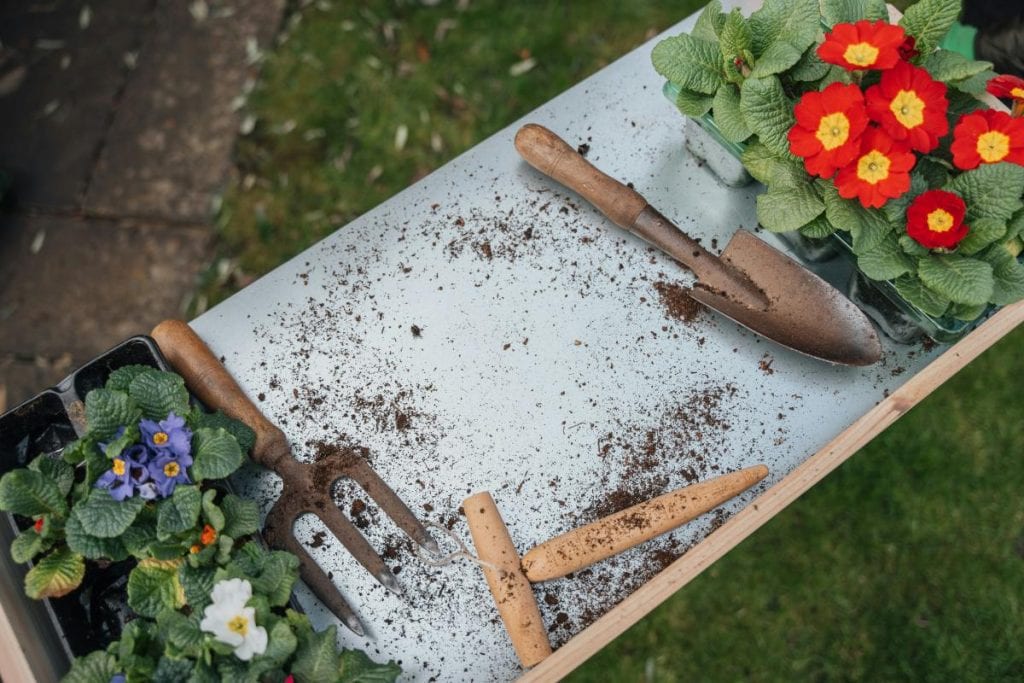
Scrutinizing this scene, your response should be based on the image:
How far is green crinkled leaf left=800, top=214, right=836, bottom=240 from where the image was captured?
1205 millimetres

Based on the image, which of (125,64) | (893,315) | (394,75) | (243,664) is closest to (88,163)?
(125,64)

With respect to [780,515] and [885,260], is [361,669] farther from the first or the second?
[780,515]

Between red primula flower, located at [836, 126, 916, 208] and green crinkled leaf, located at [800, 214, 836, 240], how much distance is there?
10 centimetres

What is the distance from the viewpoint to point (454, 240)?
146 centimetres

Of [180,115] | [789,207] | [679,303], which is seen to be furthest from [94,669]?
[180,115]

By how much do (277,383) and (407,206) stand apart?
392 mm

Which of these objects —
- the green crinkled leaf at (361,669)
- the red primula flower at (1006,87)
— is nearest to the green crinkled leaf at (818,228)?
the red primula flower at (1006,87)

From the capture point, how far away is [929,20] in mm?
1143

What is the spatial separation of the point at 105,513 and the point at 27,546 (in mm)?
127

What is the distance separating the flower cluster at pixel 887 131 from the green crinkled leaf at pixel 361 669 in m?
0.90

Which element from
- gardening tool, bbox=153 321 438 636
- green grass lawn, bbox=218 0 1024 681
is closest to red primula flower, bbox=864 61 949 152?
gardening tool, bbox=153 321 438 636

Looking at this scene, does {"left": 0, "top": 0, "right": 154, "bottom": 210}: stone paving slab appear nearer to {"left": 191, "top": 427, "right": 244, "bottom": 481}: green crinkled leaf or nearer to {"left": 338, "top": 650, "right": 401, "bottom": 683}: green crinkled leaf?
{"left": 191, "top": 427, "right": 244, "bottom": 481}: green crinkled leaf

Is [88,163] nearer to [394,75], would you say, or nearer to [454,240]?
[394,75]

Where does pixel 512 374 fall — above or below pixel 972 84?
below
